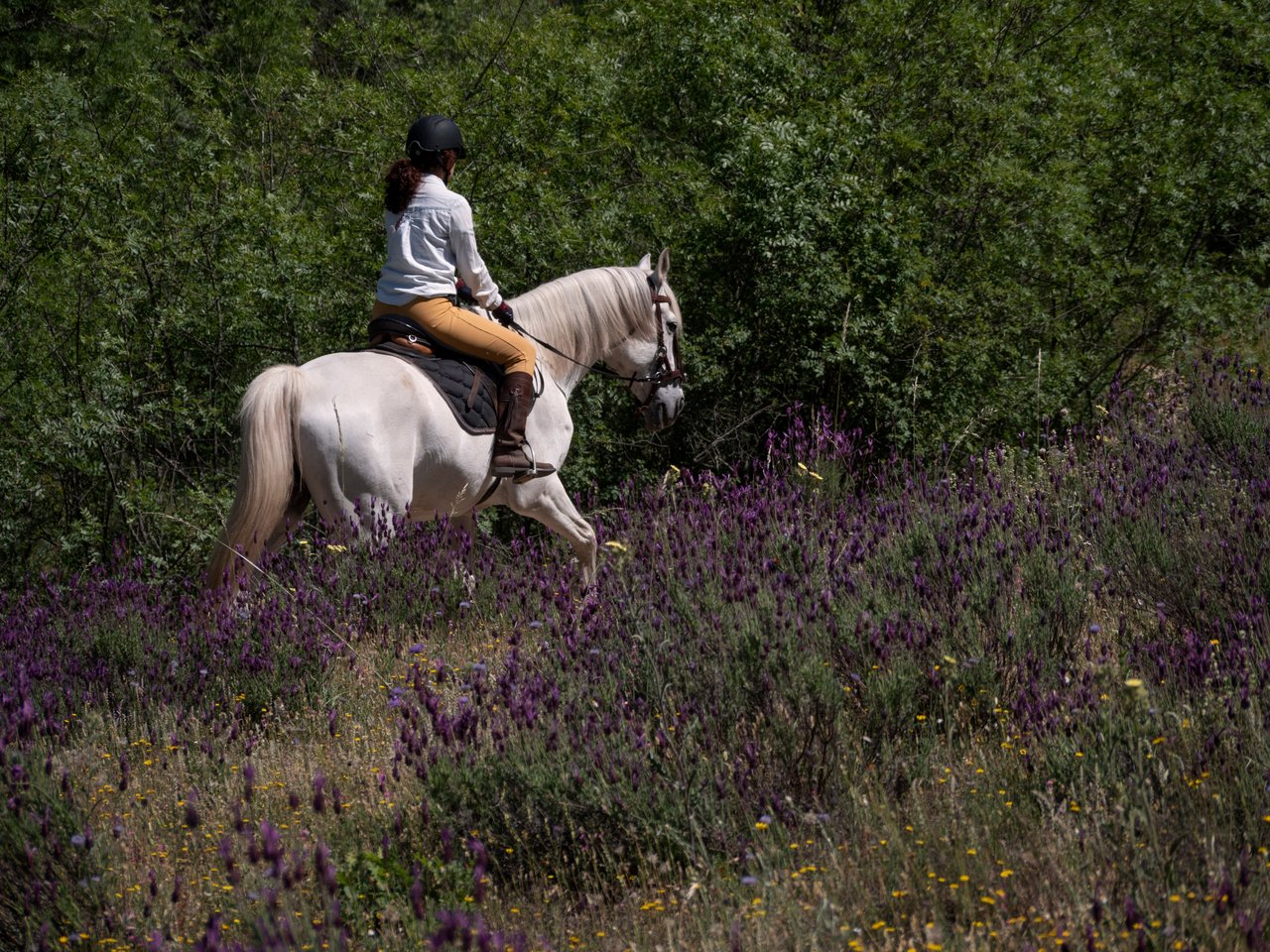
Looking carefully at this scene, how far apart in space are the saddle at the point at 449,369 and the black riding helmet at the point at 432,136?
0.86 meters

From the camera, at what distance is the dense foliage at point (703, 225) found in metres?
8.77

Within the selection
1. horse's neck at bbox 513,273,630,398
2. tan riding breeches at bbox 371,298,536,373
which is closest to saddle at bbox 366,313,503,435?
tan riding breeches at bbox 371,298,536,373

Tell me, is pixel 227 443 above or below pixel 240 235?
below

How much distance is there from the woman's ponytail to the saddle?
569 mm

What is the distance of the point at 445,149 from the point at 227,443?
3.87 meters

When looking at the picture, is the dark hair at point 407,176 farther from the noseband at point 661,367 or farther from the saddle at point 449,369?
the noseband at point 661,367

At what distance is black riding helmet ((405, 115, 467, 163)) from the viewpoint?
639 cm

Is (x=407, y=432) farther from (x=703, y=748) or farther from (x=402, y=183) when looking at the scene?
(x=703, y=748)

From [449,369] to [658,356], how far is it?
1.85 meters

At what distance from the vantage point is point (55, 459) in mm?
8289

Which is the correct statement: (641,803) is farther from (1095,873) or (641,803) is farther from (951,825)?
(1095,873)

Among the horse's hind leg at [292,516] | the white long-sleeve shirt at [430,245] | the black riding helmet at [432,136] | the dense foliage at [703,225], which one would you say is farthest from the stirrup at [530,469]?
the dense foliage at [703,225]

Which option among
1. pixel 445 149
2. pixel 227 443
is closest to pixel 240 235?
pixel 227 443

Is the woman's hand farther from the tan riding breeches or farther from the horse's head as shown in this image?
the horse's head
